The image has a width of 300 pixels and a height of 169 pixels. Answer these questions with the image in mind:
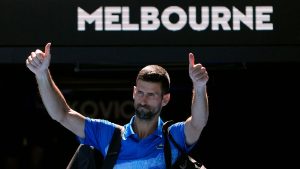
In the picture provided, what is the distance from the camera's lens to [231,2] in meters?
4.98

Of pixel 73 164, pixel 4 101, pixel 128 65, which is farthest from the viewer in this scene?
pixel 4 101

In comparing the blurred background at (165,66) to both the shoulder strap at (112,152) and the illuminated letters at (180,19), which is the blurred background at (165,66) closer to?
the illuminated letters at (180,19)

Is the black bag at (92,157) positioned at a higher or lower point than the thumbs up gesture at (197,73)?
lower

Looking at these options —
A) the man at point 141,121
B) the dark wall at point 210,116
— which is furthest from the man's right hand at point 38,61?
the dark wall at point 210,116

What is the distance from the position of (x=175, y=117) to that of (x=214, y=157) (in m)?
0.57

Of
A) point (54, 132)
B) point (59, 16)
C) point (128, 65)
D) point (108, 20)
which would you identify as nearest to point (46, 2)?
point (59, 16)

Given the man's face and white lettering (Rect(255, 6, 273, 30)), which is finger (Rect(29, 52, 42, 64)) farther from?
white lettering (Rect(255, 6, 273, 30))

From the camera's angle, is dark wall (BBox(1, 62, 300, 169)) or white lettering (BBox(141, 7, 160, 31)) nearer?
white lettering (BBox(141, 7, 160, 31))

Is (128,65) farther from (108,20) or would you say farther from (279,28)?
(279,28)

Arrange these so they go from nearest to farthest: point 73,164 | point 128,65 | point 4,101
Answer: point 73,164, point 128,65, point 4,101

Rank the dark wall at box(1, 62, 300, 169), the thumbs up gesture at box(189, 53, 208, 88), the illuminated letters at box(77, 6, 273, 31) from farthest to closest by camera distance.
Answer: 1. the dark wall at box(1, 62, 300, 169)
2. the illuminated letters at box(77, 6, 273, 31)
3. the thumbs up gesture at box(189, 53, 208, 88)

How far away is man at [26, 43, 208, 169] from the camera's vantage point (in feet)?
12.3

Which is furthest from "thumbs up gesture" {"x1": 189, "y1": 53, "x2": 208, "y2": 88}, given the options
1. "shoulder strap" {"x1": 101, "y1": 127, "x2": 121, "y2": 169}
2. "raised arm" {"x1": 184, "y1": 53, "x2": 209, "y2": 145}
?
"shoulder strap" {"x1": 101, "y1": 127, "x2": 121, "y2": 169}

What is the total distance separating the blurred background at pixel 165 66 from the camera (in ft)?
16.3
